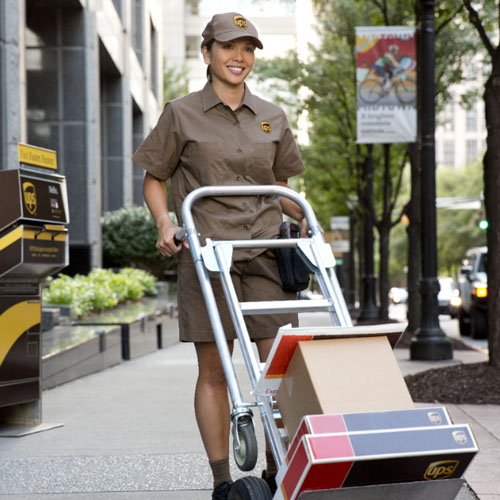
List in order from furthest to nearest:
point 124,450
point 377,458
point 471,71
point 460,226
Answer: point 460,226, point 471,71, point 124,450, point 377,458

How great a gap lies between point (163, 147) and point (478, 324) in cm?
1533

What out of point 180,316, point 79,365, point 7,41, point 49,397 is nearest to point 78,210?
point 7,41

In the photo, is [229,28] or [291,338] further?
[229,28]

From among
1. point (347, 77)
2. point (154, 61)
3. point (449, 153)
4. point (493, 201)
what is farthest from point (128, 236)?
point (449, 153)

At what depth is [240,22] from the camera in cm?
415

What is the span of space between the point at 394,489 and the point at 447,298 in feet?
119

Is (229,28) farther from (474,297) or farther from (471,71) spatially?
(471,71)

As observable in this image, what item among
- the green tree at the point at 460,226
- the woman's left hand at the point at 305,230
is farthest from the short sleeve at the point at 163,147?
the green tree at the point at 460,226

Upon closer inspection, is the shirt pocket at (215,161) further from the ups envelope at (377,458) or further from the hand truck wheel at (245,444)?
the ups envelope at (377,458)

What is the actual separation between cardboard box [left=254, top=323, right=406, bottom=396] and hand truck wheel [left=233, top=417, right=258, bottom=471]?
141mm

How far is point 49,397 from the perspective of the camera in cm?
879

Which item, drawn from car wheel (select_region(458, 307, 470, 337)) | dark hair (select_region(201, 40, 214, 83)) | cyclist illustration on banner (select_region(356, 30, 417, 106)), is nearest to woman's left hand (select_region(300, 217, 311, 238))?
dark hair (select_region(201, 40, 214, 83))

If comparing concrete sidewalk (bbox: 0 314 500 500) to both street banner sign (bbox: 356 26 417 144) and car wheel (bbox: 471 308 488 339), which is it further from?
car wheel (bbox: 471 308 488 339)

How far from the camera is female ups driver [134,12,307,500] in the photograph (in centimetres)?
420
